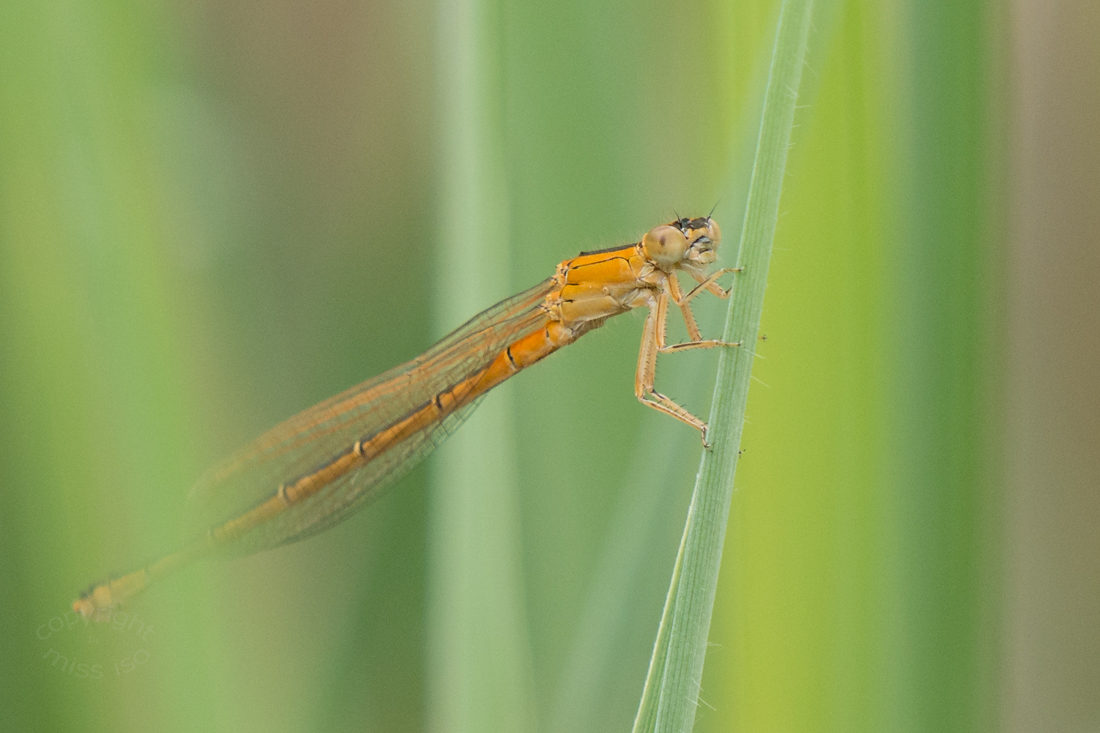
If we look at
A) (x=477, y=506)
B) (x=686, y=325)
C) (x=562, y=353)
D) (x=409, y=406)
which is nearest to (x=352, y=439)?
(x=409, y=406)

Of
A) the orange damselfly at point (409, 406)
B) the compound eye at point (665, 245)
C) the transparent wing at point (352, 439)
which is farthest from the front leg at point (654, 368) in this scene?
the transparent wing at point (352, 439)

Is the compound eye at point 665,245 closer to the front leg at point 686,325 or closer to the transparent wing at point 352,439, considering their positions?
the front leg at point 686,325

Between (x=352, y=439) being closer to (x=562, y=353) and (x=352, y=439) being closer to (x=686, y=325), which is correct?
(x=562, y=353)

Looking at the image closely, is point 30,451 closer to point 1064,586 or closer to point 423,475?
point 423,475

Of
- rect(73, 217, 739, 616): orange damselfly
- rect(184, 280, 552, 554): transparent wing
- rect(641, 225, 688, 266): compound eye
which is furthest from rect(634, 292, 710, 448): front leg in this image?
rect(184, 280, 552, 554): transparent wing

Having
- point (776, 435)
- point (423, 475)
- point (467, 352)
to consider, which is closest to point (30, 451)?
point (423, 475)

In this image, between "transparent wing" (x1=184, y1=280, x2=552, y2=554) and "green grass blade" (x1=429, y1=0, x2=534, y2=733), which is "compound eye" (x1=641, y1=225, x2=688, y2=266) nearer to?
"transparent wing" (x1=184, y1=280, x2=552, y2=554)
